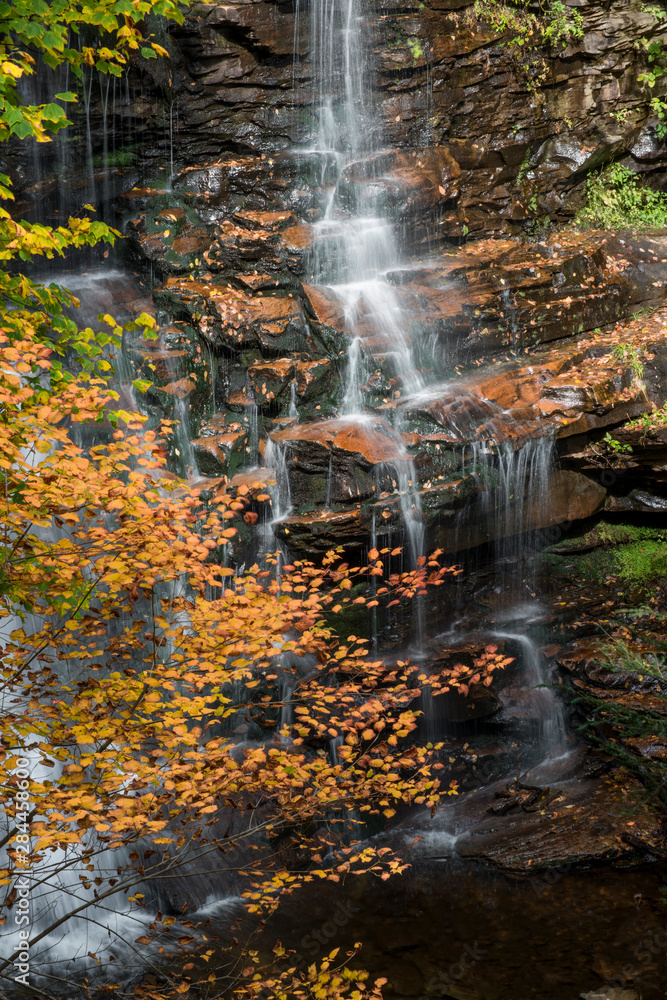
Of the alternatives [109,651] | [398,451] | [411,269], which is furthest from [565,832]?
[411,269]

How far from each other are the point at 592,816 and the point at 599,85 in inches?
446

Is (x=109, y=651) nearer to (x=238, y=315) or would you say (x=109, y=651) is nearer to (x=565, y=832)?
(x=565, y=832)

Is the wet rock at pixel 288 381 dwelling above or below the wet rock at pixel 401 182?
below

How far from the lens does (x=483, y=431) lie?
8.13 metres

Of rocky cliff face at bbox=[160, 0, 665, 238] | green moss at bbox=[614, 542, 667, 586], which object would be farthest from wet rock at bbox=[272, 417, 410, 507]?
rocky cliff face at bbox=[160, 0, 665, 238]

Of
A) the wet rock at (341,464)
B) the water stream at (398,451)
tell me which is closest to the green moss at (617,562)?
the water stream at (398,451)

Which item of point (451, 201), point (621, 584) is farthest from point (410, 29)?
point (621, 584)

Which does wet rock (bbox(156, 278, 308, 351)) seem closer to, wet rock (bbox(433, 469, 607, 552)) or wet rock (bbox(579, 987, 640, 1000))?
wet rock (bbox(433, 469, 607, 552))

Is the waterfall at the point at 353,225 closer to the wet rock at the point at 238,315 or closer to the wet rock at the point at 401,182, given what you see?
the wet rock at the point at 401,182

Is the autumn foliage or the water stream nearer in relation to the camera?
the autumn foliage

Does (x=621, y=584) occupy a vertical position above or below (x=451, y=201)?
below

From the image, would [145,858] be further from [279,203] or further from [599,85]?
[599,85]

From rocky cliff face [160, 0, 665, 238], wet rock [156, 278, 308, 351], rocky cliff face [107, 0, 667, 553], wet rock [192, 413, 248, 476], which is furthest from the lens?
rocky cliff face [160, 0, 665, 238]

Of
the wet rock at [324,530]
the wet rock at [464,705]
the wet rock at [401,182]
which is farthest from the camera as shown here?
the wet rock at [401,182]
